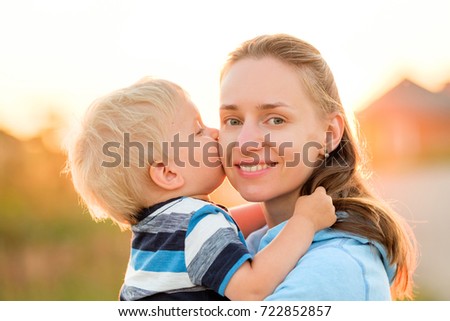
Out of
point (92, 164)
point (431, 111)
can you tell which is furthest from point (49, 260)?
point (92, 164)

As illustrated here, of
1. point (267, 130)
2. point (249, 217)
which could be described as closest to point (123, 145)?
point (267, 130)

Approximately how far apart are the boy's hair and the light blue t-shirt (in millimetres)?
752

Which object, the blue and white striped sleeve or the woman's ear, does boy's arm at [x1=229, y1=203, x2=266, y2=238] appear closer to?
the woman's ear

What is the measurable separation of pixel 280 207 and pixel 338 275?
2.33 feet

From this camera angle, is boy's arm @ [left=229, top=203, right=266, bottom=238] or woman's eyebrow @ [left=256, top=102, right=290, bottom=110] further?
boy's arm @ [left=229, top=203, right=266, bottom=238]

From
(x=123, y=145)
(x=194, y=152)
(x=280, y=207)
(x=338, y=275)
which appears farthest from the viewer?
(x=280, y=207)

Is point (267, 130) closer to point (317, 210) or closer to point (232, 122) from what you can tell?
point (232, 122)

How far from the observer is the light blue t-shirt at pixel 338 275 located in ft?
7.02

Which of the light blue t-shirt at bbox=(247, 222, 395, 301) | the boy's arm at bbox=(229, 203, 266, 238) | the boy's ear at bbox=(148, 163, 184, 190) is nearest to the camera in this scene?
the light blue t-shirt at bbox=(247, 222, 395, 301)

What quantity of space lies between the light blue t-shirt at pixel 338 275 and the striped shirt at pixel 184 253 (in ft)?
0.72

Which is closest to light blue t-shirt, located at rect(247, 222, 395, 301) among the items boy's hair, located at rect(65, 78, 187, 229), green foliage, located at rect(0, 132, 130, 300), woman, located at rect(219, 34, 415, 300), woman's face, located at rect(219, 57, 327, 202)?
woman, located at rect(219, 34, 415, 300)

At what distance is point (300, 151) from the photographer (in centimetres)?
265

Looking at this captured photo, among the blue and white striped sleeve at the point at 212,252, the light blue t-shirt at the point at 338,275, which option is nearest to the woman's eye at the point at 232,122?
the blue and white striped sleeve at the point at 212,252

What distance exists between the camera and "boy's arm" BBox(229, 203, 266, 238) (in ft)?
10.5
